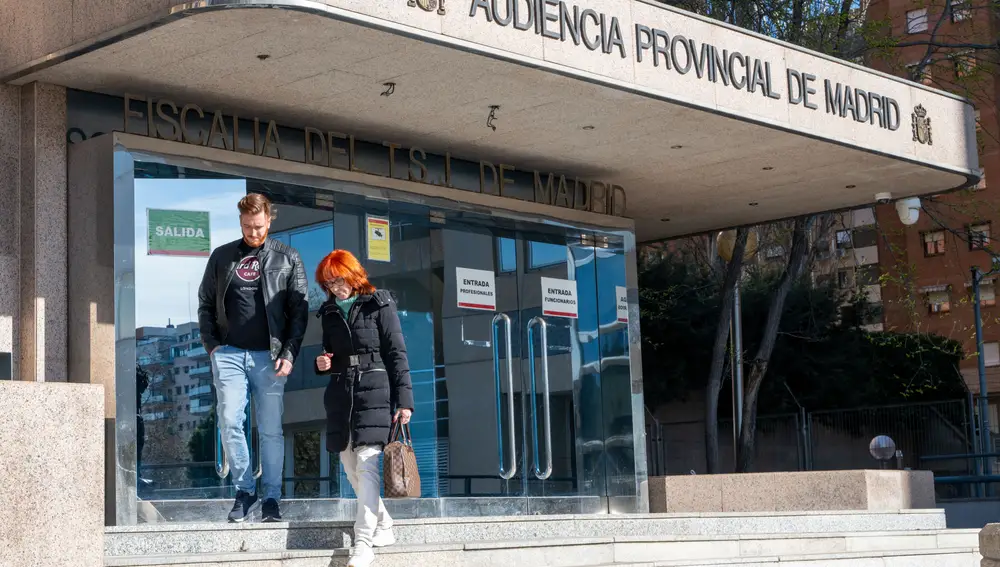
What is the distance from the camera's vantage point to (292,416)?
443 inches

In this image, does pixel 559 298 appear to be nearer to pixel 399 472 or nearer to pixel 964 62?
pixel 399 472

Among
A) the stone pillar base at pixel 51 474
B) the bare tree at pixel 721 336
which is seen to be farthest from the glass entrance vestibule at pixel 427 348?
the bare tree at pixel 721 336

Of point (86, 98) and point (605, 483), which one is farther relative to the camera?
point (605, 483)

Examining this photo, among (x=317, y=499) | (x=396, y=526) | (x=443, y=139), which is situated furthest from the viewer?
(x=443, y=139)

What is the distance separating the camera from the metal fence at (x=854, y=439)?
1144 inches

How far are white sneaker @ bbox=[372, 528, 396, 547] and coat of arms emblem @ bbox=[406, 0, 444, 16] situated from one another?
337 cm

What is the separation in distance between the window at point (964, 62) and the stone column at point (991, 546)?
50.1 ft

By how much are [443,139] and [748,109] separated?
265 centimetres

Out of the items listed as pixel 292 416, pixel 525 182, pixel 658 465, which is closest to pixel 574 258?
pixel 525 182

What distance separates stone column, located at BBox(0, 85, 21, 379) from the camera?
31.8 ft

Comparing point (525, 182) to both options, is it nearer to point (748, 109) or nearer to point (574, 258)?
point (574, 258)

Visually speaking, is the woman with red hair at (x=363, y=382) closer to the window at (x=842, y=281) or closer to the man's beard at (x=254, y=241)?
the man's beard at (x=254, y=241)

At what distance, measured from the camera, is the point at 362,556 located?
766cm

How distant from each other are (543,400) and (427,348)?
1566 mm
